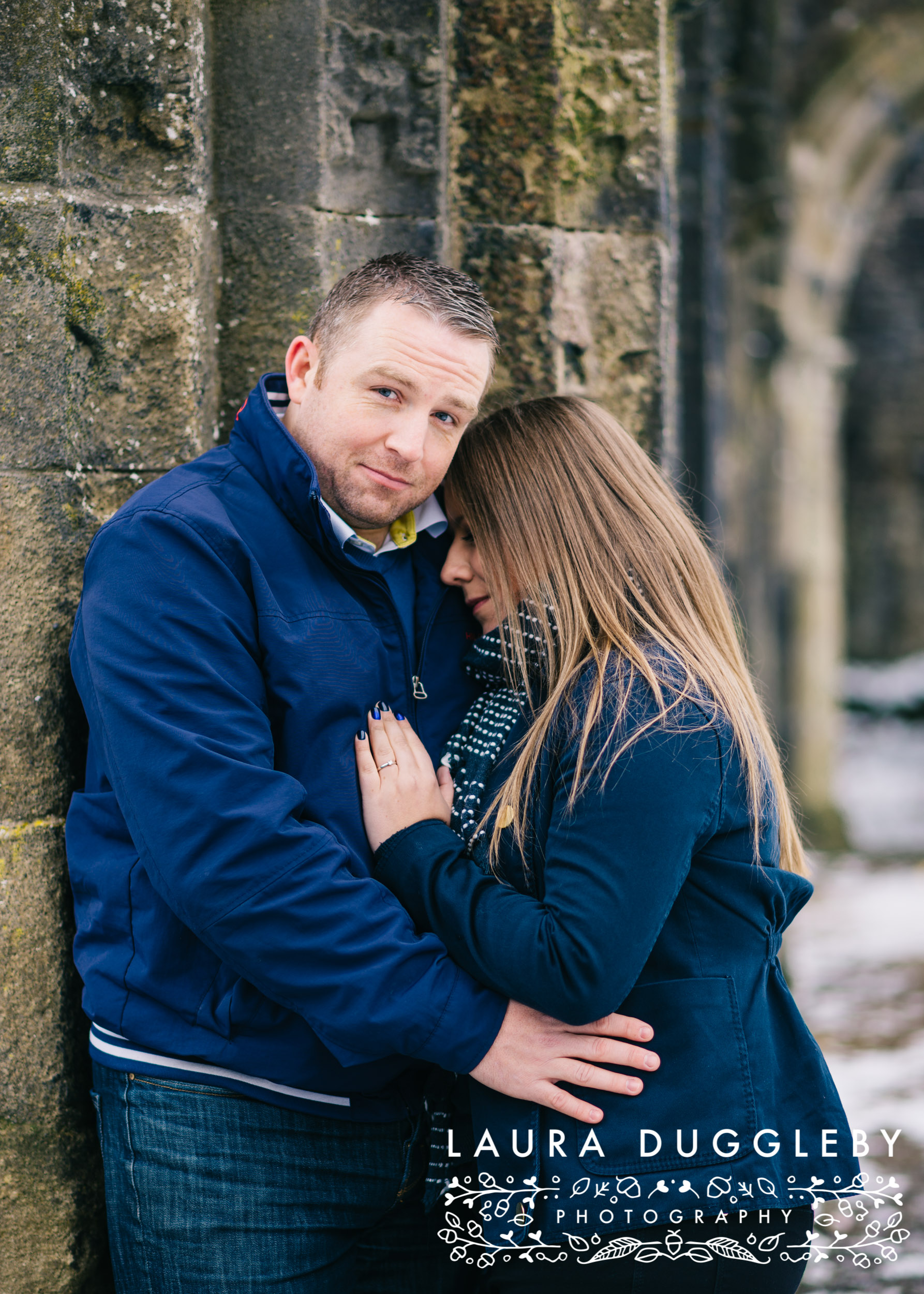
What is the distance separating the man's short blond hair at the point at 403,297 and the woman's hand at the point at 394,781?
544mm

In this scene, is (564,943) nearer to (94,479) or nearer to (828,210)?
(94,479)

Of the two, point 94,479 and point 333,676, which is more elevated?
point 94,479

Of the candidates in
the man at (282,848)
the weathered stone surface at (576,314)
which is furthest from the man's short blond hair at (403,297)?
the weathered stone surface at (576,314)

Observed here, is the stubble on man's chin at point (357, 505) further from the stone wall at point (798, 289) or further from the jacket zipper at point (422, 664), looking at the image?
the stone wall at point (798, 289)

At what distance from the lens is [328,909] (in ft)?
5.30

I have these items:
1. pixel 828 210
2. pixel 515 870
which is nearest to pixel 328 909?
pixel 515 870

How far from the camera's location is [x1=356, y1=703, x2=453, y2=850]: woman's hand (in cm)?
179

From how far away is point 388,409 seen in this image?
A: 1.86 m

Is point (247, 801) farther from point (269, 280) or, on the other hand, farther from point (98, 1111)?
point (269, 280)

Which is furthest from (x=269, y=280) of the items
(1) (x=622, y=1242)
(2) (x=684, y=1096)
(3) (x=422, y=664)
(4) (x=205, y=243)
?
(1) (x=622, y=1242)

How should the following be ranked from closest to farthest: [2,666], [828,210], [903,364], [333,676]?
[333,676]
[2,666]
[828,210]
[903,364]

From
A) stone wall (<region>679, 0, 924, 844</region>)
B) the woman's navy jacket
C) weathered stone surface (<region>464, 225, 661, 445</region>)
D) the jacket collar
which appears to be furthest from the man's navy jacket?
stone wall (<region>679, 0, 924, 844</region>)

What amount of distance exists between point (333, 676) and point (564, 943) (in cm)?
50

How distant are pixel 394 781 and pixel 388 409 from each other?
546 mm
